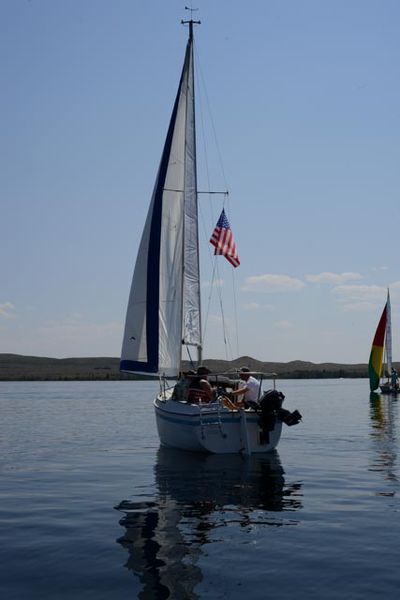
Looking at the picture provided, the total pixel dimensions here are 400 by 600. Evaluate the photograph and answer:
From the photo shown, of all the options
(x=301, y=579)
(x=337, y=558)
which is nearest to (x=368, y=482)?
(x=337, y=558)

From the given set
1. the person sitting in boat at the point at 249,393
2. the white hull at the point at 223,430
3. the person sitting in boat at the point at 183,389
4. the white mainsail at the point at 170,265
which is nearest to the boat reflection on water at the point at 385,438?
the white hull at the point at 223,430

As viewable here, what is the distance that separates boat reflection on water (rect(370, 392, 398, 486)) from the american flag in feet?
30.2

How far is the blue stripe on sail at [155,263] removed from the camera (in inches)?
1081

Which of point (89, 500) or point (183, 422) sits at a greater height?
point (183, 422)

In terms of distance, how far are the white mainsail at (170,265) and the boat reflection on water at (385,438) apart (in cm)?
802

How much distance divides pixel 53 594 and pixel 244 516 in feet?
19.4

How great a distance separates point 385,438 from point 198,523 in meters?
18.2

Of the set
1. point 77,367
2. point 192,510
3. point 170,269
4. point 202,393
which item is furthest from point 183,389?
point 77,367

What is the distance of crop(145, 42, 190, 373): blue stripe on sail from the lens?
27.5 meters

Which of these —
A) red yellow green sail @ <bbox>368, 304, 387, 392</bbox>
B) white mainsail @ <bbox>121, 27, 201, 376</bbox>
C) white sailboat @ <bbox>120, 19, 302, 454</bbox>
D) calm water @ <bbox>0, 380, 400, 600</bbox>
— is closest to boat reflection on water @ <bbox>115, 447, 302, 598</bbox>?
calm water @ <bbox>0, 380, 400, 600</bbox>

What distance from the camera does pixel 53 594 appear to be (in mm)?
10047

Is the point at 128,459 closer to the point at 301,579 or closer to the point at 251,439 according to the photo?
the point at 251,439

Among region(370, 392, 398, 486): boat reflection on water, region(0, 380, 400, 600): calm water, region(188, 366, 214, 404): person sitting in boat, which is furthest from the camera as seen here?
region(188, 366, 214, 404): person sitting in boat

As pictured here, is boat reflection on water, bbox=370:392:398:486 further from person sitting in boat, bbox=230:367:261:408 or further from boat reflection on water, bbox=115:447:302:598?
person sitting in boat, bbox=230:367:261:408
